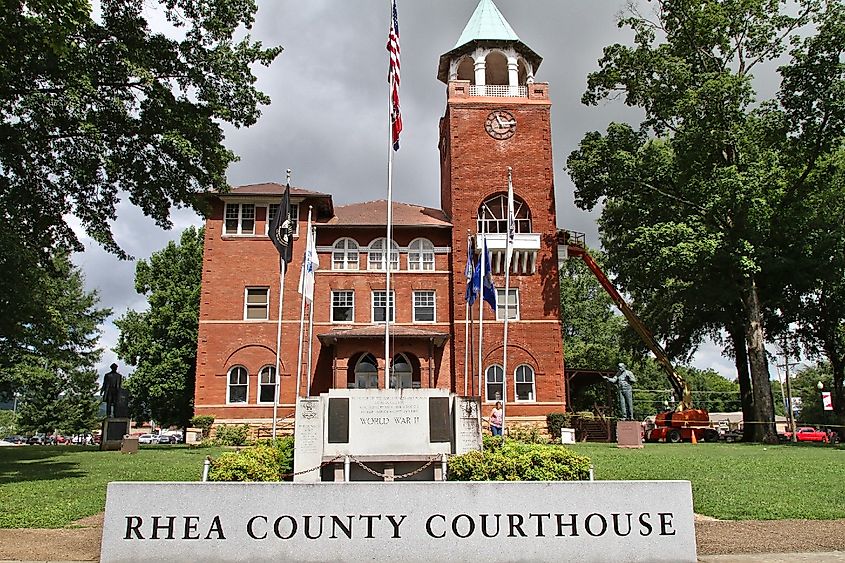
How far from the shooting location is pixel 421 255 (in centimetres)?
3547

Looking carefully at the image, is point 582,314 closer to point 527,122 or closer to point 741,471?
point 527,122

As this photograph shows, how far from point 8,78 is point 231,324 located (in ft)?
57.6

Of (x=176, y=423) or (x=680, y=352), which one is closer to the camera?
(x=680, y=352)

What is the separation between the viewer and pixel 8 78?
1786cm

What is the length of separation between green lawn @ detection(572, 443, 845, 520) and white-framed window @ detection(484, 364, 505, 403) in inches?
411

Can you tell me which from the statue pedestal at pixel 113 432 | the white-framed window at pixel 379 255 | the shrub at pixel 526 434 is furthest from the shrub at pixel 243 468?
the white-framed window at pixel 379 255

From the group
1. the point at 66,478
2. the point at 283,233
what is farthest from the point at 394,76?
the point at 66,478

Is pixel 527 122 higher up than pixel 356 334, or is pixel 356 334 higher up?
pixel 527 122

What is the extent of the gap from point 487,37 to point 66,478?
28.6 metres

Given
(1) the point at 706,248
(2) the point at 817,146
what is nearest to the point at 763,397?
(1) the point at 706,248

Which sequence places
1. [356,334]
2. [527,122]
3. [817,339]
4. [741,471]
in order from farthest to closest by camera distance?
1. [817,339]
2. [527,122]
3. [356,334]
4. [741,471]

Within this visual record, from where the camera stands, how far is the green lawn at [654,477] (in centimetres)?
1198

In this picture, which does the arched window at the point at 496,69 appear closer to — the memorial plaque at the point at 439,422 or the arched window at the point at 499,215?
the arched window at the point at 499,215

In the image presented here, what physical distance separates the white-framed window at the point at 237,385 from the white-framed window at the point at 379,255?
799 centimetres
